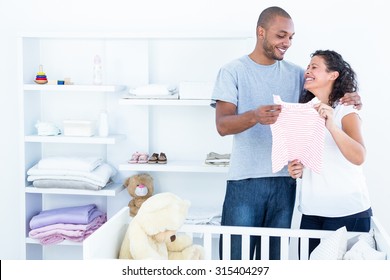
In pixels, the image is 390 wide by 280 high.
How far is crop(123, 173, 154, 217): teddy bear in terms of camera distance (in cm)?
283

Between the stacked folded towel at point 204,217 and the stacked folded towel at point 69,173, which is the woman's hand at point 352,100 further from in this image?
the stacked folded towel at point 69,173

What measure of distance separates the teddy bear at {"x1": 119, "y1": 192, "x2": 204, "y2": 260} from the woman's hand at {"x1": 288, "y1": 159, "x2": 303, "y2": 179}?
41 cm

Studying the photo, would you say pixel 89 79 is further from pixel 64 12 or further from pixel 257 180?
pixel 257 180

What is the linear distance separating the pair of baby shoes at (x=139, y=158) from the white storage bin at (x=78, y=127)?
26cm

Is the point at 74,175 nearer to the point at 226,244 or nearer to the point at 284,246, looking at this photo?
the point at 226,244

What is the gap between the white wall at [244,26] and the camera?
281 cm

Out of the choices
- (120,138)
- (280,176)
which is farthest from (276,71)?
(120,138)

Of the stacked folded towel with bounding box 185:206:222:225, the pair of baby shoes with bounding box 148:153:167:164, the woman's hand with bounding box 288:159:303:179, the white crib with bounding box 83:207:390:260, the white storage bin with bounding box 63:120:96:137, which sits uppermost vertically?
the white storage bin with bounding box 63:120:96:137

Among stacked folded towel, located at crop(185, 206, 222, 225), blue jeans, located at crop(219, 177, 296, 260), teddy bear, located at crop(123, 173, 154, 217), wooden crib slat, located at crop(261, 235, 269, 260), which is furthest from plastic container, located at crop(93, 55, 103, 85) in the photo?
wooden crib slat, located at crop(261, 235, 269, 260)

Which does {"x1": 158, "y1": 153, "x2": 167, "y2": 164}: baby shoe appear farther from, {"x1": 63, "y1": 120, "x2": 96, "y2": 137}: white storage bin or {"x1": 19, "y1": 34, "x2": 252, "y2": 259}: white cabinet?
{"x1": 63, "y1": 120, "x2": 96, "y2": 137}: white storage bin

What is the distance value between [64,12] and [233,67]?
1.32 metres

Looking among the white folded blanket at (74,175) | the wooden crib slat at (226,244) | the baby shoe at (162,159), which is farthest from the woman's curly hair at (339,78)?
the white folded blanket at (74,175)

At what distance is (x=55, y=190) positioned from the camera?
9.42ft

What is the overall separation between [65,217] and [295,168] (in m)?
1.43
